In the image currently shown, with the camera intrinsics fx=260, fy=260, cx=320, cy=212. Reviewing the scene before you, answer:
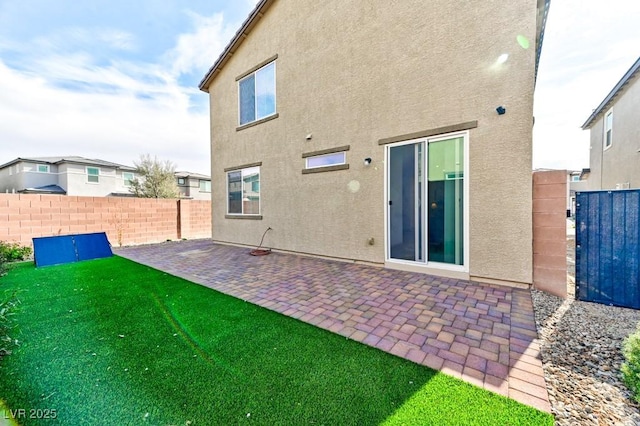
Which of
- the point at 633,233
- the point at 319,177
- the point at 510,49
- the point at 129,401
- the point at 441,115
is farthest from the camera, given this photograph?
the point at 319,177

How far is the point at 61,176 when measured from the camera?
77.0 feet

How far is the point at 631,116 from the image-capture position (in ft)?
37.1

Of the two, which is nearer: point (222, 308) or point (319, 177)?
point (222, 308)

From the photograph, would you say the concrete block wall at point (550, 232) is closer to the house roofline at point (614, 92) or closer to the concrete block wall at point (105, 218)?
the house roofline at point (614, 92)

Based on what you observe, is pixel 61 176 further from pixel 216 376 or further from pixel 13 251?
pixel 216 376

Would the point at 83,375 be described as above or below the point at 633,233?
below

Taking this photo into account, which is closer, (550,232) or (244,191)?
(550,232)

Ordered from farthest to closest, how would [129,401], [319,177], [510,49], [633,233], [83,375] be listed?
[319,177] → [510,49] → [633,233] → [83,375] → [129,401]

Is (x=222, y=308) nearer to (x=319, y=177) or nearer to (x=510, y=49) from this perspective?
(x=319, y=177)

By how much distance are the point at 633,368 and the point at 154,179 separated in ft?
90.9

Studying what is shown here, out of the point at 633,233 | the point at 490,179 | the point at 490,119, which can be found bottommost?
the point at 633,233

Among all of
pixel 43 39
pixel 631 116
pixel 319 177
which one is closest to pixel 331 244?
pixel 319 177

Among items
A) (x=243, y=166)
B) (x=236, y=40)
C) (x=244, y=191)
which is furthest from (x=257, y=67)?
(x=244, y=191)

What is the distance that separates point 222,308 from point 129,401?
1.80 m
